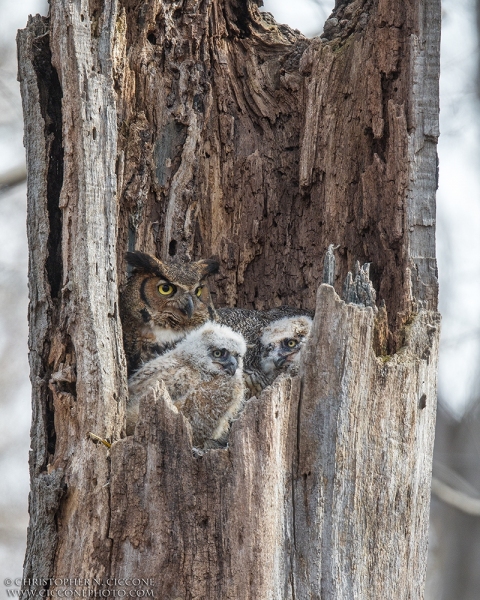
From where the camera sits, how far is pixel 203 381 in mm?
2986

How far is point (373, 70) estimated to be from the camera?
135 inches

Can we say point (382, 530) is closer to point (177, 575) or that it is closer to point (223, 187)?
point (177, 575)

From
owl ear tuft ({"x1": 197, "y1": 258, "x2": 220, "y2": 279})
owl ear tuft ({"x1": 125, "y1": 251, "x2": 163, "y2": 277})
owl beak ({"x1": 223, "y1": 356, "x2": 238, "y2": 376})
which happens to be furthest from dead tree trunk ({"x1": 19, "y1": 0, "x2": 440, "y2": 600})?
owl beak ({"x1": 223, "y1": 356, "x2": 238, "y2": 376})

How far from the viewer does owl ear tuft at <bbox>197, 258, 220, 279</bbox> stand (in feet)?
11.8

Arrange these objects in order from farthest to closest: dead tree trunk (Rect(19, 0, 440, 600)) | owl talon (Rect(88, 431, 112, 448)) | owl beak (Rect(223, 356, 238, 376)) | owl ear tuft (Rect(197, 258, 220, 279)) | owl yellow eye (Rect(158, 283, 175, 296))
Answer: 1. owl ear tuft (Rect(197, 258, 220, 279))
2. owl yellow eye (Rect(158, 283, 175, 296))
3. owl beak (Rect(223, 356, 238, 376))
4. owl talon (Rect(88, 431, 112, 448))
5. dead tree trunk (Rect(19, 0, 440, 600))

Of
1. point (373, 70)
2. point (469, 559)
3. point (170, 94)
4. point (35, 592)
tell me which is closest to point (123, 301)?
point (170, 94)

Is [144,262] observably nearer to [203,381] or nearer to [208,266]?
[208,266]

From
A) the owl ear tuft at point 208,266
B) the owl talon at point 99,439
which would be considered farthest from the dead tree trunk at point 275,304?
the owl ear tuft at point 208,266

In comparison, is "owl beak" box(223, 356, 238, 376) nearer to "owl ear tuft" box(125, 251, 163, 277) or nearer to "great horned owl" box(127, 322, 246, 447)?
"great horned owl" box(127, 322, 246, 447)

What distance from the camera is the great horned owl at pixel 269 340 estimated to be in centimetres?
336

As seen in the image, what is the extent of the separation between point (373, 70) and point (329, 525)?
86.6 inches

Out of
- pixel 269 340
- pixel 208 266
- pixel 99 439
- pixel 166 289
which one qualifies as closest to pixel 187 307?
pixel 166 289

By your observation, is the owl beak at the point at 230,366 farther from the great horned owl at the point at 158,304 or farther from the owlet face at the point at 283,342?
the great horned owl at the point at 158,304

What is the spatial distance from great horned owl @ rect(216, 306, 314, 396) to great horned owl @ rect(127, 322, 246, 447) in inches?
11.5
